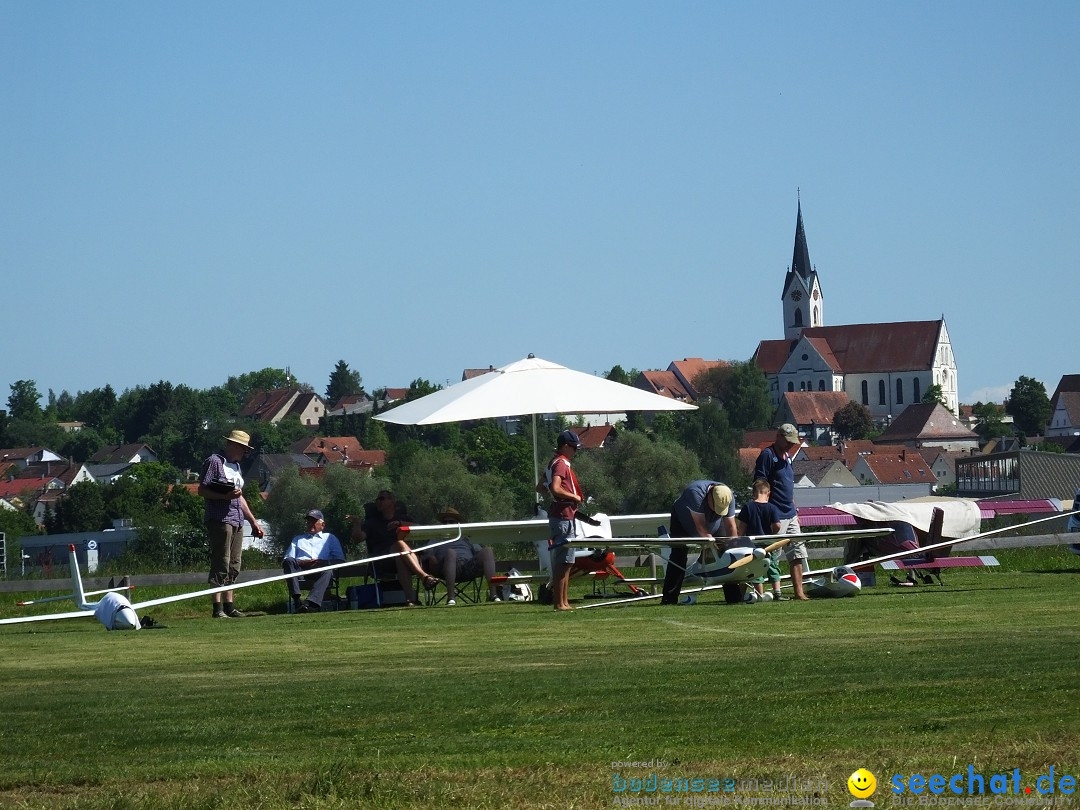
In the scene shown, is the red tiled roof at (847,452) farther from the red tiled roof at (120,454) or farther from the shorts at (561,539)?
the shorts at (561,539)

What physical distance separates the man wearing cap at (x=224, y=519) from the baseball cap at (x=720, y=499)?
12.4 feet

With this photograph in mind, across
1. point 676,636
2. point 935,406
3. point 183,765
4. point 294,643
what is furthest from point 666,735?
point 935,406

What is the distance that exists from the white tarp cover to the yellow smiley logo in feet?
38.3

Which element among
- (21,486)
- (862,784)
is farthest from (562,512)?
(21,486)

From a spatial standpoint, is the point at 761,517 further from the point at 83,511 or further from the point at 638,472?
the point at 83,511

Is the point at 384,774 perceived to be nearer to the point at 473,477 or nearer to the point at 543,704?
the point at 543,704

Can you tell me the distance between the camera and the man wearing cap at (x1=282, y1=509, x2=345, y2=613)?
1498 cm

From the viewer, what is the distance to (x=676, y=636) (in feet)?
30.0

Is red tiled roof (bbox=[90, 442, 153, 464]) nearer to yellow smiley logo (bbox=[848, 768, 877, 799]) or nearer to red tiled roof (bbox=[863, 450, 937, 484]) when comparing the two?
red tiled roof (bbox=[863, 450, 937, 484])

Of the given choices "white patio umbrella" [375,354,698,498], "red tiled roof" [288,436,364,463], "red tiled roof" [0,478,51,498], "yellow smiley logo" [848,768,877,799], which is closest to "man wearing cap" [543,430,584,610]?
"white patio umbrella" [375,354,698,498]

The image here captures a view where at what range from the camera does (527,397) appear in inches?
648

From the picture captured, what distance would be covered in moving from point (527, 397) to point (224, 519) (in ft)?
13.2

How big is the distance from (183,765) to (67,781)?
1.17ft

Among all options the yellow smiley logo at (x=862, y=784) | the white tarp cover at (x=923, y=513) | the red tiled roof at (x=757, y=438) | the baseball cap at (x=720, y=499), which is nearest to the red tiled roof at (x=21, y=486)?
the red tiled roof at (x=757, y=438)
